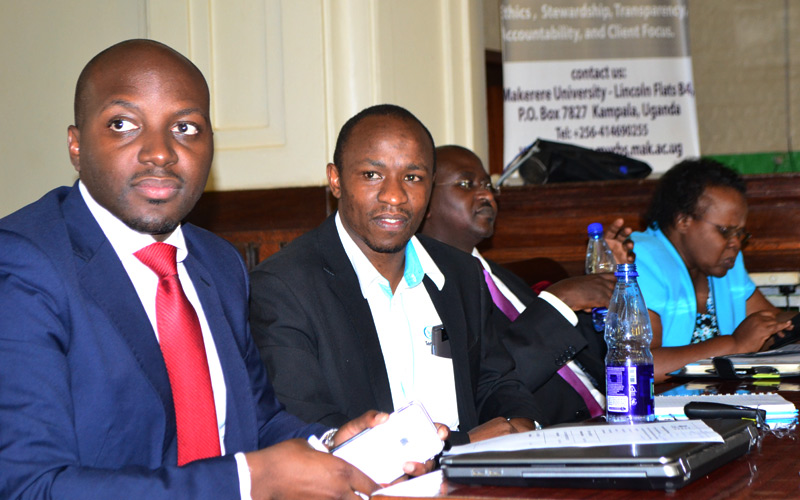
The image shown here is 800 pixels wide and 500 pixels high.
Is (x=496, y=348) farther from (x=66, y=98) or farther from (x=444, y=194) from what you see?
(x=66, y=98)

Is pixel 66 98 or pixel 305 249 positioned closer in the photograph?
pixel 305 249

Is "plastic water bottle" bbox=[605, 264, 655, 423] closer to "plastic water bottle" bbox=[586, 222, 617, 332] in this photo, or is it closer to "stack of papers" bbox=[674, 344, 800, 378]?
"stack of papers" bbox=[674, 344, 800, 378]

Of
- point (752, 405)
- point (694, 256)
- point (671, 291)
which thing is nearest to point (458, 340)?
point (752, 405)

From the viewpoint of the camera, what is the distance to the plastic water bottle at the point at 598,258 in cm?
309

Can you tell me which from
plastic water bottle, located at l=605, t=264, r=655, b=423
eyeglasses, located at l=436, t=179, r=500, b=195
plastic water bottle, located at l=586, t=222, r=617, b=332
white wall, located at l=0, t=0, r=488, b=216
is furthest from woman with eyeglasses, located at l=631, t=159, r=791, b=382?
white wall, located at l=0, t=0, r=488, b=216

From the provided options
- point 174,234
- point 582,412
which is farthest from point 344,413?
point 582,412

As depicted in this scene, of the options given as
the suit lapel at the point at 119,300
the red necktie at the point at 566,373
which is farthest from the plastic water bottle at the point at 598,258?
the suit lapel at the point at 119,300

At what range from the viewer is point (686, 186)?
3.60 metres

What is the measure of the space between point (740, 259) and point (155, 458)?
3044mm

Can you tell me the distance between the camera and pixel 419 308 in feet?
7.86

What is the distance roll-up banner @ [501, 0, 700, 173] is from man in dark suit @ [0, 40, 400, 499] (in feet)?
12.5

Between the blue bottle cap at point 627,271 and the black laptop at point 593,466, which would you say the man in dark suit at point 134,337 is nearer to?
the black laptop at point 593,466

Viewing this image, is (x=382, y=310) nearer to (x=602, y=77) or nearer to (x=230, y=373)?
(x=230, y=373)

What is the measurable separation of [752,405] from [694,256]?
173 cm
